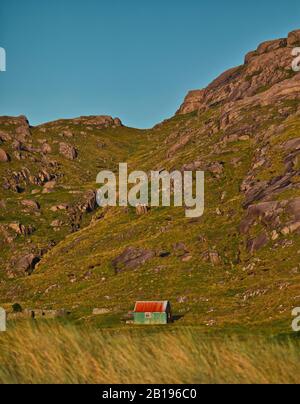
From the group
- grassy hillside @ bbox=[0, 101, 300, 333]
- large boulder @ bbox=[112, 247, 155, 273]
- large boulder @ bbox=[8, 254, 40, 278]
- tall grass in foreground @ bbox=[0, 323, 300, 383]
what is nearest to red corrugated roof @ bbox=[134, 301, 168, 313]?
grassy hillside @ bbox=[0, 101, 300, 333]

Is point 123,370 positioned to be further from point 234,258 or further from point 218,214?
point 218,214

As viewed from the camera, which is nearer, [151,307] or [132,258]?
[151,307]

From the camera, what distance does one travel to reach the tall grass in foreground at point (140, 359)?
748cm

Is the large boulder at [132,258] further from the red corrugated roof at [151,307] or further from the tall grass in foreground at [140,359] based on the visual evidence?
the tall grass in foreground at [140,359]

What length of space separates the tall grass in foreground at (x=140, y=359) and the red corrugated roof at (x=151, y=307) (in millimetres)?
98143

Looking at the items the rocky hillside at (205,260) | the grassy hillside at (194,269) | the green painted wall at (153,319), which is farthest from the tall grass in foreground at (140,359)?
the green painted wall at (153,319)

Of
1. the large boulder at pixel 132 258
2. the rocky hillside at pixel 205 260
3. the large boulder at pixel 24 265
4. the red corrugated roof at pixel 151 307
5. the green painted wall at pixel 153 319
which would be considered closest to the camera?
the green painted wall at pixel 153 319

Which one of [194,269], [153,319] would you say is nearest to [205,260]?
[194,269]

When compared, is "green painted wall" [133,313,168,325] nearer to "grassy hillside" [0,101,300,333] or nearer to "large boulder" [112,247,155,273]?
"grassy hillside" [0,101,300,333]

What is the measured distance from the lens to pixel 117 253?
545ft

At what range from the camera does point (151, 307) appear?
350ft

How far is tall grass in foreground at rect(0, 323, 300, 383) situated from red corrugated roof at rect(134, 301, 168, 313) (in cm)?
9814

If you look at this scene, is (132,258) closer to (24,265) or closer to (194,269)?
(194,269)

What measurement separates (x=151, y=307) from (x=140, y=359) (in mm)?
100380
